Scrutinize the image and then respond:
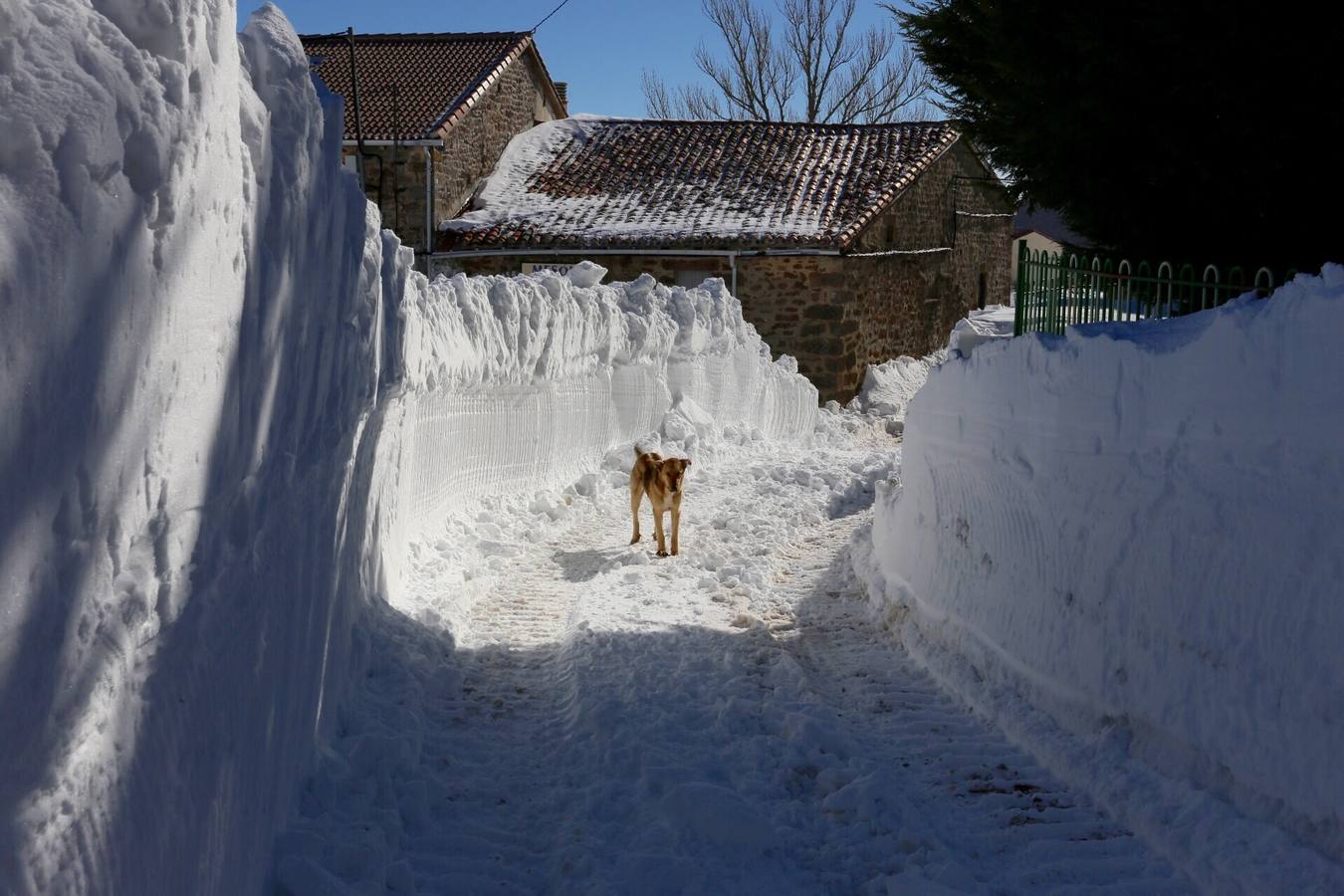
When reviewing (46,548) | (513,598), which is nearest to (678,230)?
(513,598)

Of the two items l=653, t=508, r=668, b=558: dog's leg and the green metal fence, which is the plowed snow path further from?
the green metal fence

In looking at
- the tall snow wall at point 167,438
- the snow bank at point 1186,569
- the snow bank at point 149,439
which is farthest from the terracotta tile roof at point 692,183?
the snow bank at point 149,439

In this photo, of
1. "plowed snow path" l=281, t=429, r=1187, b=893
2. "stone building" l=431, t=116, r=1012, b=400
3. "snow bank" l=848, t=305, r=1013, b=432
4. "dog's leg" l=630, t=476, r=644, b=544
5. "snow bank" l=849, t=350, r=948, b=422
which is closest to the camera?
"plowed snow path" l=281, t=429, r=1187, b=893

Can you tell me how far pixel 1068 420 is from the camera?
5.69 meters

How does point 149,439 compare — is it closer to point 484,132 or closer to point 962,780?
point 962,780

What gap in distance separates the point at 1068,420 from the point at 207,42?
13.8 feet

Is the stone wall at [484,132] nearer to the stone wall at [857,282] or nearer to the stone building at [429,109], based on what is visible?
the stone building at [429,109]

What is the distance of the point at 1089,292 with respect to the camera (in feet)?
22.4

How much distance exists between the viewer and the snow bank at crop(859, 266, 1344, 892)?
372 cm

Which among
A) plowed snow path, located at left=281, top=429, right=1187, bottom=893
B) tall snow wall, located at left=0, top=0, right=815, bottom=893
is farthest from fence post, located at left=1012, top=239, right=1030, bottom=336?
tall snow wall, located at left=0, top=0, right=815, bottom=893

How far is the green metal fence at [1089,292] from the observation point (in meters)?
6.21

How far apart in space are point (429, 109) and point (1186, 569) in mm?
20330

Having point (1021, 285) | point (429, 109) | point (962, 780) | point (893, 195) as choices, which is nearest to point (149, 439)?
point (962, 780)

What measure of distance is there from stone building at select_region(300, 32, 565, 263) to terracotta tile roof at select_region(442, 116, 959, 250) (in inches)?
21.7
